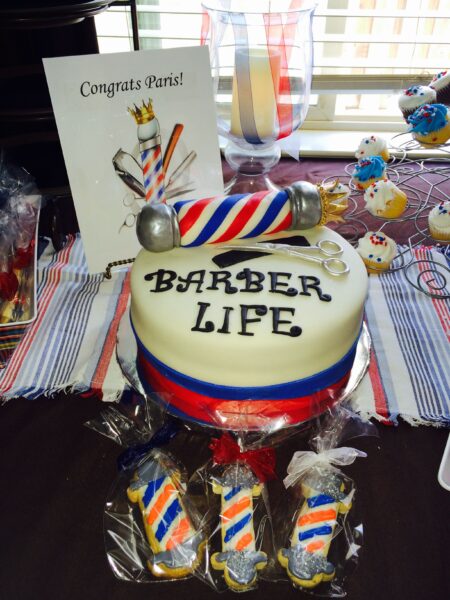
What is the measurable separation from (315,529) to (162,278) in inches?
13.3

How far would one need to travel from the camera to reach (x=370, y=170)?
3.55ft

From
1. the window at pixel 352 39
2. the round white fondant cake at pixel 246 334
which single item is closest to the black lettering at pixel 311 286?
the round white fondant cake at pixel 246 334

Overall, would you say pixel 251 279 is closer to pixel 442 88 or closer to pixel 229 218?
A: pixel 229 218

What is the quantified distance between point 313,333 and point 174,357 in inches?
6.5

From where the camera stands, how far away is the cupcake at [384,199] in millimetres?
1038

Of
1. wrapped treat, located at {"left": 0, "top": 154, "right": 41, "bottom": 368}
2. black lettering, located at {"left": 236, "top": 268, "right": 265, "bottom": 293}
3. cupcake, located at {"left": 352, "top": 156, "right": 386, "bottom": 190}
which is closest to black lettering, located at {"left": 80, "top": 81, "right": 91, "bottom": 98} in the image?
wrapped treat, located at {"left": 0, "top": 154, "right": 41, "bottom": 368}

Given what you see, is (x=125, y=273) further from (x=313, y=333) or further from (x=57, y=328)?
(x=313, y=333)

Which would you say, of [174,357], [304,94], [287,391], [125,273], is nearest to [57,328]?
[125,273]

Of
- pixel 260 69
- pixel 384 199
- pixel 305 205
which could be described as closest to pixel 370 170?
pixel 384 199

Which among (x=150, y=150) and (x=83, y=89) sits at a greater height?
(x=83, y=89)

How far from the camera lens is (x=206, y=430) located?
2.33ft

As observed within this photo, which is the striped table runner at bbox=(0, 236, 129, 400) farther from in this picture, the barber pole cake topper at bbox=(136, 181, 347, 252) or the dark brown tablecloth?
the barber pole cake topper at bbox=(136, 181, 347, 252)

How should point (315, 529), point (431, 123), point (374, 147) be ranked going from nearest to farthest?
point (315, 529) < point (431, 123) < point (374, 147)

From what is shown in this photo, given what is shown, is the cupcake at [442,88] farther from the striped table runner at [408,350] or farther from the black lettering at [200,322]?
the black lettering at [200,322]
